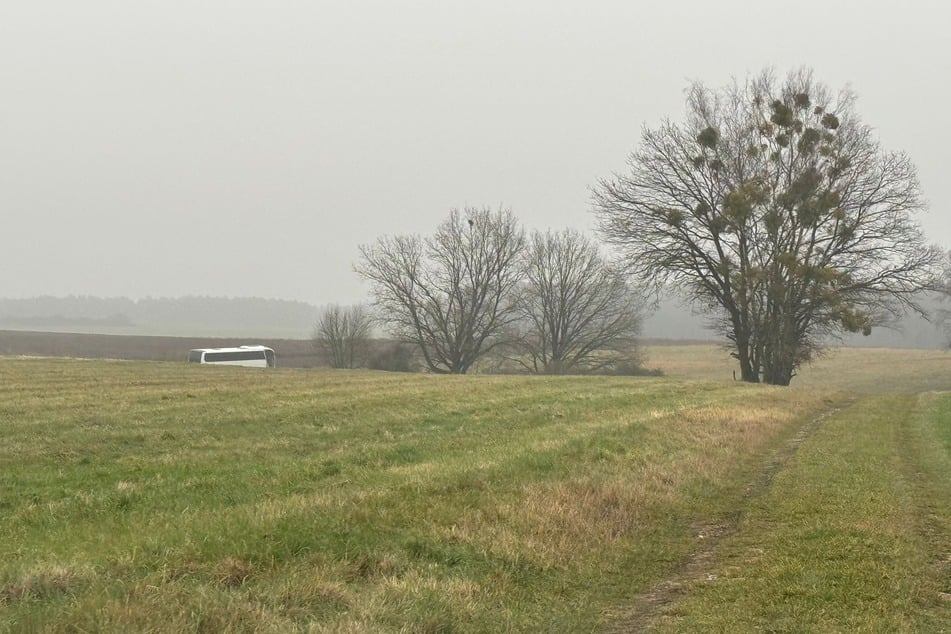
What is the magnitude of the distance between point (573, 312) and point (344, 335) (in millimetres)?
21554

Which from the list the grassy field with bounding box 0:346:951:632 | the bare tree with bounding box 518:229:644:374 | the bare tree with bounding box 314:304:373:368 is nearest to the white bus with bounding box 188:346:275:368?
the bare tree with bounding box 314:304:373:368

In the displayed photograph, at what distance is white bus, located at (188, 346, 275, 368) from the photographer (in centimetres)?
6412

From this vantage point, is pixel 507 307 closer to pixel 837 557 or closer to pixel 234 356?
pixel 234 356

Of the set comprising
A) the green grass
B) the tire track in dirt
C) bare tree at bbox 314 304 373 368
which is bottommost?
the tire track in dirt

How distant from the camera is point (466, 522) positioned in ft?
24.6

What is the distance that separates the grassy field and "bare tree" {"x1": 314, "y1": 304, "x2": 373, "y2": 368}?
171 feet

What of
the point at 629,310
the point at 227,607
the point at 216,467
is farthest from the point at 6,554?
the point at 629,310

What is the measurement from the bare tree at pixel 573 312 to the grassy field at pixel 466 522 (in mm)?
47659

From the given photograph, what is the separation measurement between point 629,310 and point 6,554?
61.4 meters

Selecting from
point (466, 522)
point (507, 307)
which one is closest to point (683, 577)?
point (466, 522)

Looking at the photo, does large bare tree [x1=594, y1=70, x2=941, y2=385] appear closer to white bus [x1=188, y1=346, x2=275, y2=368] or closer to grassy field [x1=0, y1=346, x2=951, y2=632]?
grassy field [x1=0, y1=346, x2=951, y2=632]

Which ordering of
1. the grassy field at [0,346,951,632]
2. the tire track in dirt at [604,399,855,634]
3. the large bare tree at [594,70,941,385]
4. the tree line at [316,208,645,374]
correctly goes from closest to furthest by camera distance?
the grassy field at [0,346,951,632]
the tire track in dirt at [604,399,855,634]
the large bare tree at [594,70,941,385]
the tree line at [316,208,645,374]

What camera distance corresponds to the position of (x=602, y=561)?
23.0 feet

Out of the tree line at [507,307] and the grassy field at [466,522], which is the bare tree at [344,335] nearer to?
the tree line at [507,307]
